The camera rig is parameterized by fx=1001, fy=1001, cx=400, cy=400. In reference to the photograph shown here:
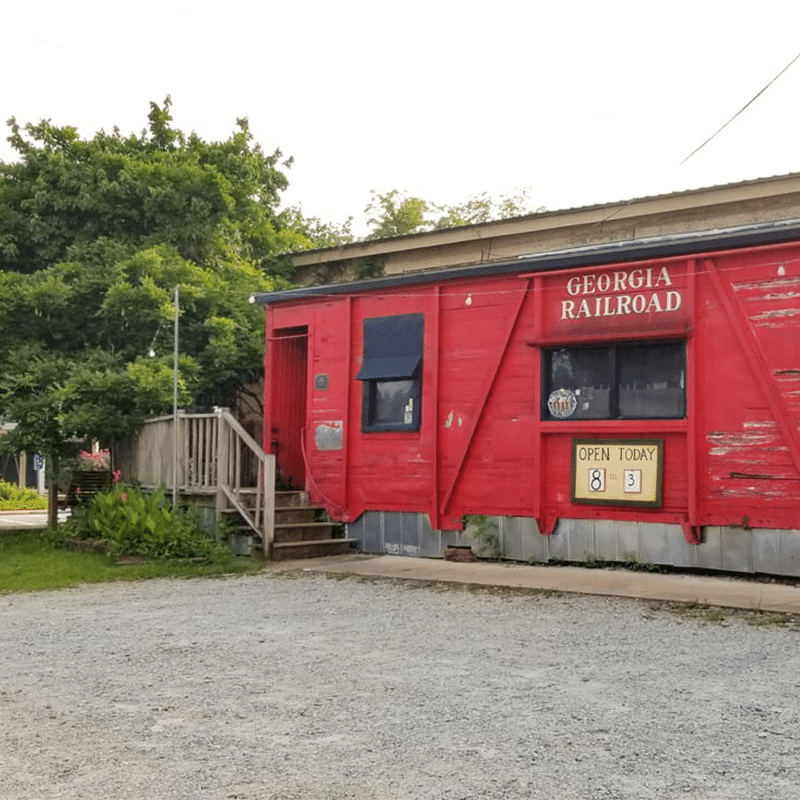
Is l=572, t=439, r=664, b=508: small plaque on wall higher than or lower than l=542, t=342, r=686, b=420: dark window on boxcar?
lower

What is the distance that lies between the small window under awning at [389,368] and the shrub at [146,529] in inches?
118

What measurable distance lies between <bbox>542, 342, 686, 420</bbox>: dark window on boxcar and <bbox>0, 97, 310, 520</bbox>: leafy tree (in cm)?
570

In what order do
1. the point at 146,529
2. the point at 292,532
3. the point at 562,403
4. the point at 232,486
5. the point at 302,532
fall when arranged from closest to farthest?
1. the point at 562,403
2. the point at 146,529
3. the point at 292,532
4. the point at 302,532
5. the point at 232,486

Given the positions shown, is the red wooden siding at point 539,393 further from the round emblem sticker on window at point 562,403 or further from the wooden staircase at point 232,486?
the wooden staircase at point 232,486

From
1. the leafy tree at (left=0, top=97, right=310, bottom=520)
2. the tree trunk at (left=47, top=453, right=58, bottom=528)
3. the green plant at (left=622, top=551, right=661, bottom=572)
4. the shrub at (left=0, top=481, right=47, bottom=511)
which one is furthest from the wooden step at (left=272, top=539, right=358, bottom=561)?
the shrub at (left=0, top=481, right=47, bottom=511)

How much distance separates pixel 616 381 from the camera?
37.8ft

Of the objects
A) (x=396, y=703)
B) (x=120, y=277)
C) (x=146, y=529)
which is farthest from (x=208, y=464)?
(x=396, y=703)

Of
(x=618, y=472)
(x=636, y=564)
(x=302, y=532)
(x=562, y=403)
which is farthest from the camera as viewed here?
(x=302, y=532)

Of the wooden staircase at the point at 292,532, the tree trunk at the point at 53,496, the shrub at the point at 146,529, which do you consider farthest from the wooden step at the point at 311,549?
the tree trunk at the point at 53,496

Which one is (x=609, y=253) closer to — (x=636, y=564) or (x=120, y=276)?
(x=636, y=564)

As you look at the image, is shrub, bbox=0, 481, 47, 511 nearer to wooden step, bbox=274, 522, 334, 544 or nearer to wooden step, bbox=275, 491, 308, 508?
wooden step, bbox=275, 491, 308, 508

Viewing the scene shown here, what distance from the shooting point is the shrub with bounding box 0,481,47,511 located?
79.0 ft

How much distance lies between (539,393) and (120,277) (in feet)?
23.9

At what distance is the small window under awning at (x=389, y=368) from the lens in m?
13.2
